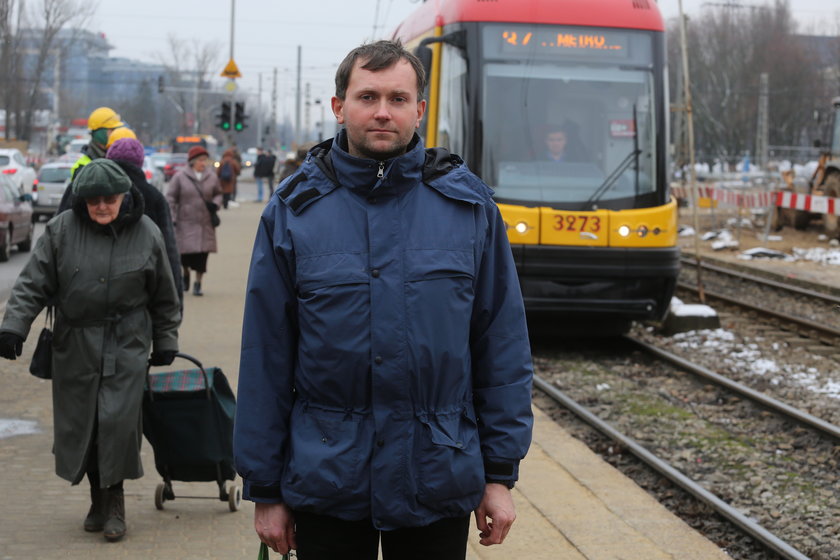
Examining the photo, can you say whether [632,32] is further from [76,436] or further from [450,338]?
[450,338]

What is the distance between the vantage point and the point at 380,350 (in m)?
2.84

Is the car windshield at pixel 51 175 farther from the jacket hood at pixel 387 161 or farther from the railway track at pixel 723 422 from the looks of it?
the jacket hood at pixel 387 161

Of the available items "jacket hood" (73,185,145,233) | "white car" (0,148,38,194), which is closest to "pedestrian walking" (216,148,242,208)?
"white car" (0,148,38,194)

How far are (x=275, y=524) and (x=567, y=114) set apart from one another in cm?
930

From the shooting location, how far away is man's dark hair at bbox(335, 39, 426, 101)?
2934 millimetres

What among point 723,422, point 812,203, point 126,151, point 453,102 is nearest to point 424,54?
point 453,102

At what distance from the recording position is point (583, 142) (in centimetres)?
1183

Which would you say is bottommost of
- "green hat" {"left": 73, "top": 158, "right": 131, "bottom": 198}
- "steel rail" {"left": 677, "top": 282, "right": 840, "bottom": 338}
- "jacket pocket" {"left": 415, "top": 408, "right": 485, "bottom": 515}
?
"steel rail" {"left": 677, "top": 282, "right": 840, "bottom": 338}

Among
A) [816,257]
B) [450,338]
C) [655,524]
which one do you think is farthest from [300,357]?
[816,257]

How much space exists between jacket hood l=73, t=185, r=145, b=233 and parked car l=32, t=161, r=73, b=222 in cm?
2557

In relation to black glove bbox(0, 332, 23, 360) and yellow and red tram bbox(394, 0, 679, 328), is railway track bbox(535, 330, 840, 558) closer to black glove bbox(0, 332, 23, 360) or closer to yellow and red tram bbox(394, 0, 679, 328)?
yellow and red tram bbox(394, 0, 679, 328)

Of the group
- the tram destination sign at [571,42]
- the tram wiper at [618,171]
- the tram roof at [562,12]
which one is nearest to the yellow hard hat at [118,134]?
the tram roof at [562,12]

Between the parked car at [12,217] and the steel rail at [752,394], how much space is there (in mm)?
12719

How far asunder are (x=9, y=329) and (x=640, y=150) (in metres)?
7.79
